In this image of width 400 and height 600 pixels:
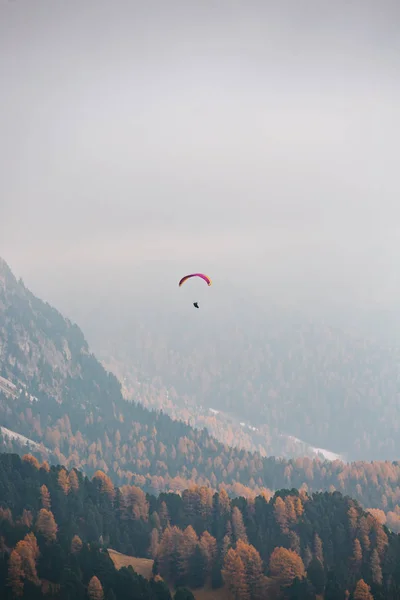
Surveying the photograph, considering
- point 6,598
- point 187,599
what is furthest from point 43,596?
point 187,599

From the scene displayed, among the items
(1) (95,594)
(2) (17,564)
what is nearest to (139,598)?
(1) (95,594)

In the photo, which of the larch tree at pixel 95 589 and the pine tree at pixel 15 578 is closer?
the pine tree at pixel 15 578

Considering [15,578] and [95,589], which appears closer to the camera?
[15,578]

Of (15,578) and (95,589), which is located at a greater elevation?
(95,589)

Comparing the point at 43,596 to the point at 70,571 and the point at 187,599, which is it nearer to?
the point at 70,571

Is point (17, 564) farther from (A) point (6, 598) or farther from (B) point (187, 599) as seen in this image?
(B) point (187, 599)

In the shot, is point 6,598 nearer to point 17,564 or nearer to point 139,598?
point 17,564

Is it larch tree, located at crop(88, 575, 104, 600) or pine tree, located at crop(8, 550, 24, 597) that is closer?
pine tree, located at crop(8, 550, 24, 597)
